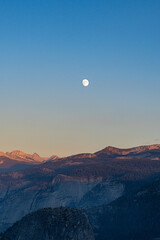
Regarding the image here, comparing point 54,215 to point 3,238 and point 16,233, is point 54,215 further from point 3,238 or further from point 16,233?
point 3,238

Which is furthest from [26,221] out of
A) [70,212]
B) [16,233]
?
[70,212]

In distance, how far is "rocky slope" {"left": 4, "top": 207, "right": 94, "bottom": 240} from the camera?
172875 millimetres

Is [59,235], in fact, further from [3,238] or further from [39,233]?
[3,238]

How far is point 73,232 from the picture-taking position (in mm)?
175000

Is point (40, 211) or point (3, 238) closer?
point (3, 238)

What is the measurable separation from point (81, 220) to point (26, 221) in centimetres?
2312

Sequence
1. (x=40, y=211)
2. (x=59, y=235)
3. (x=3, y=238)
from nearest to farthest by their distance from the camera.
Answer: (x=3, y=238) → (x=59, y=235) → (x=40, y=211)

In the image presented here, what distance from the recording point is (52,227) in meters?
175

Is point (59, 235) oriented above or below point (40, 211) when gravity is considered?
below

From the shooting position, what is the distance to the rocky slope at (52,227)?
173 metres

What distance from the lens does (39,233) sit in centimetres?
17288

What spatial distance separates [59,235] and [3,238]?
27.0 m

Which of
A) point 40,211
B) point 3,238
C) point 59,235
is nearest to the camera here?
point 3,238

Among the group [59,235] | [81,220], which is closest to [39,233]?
[59,235]
